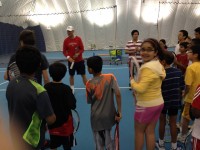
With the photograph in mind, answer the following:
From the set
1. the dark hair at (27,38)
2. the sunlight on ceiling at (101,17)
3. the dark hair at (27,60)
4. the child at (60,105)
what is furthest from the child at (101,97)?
the sunlight on ceiling at (101,17)

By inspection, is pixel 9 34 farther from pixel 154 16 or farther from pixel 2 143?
pixel 2 143

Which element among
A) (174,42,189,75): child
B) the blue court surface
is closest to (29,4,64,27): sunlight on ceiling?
the blue court surface

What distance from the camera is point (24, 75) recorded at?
6.97 feet

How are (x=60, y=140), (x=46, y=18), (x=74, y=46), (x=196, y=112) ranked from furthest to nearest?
1. (x=46, y=18)
2. (x=74, y=46)
3. (x=60, y=140)
4. (x=196, y=112)

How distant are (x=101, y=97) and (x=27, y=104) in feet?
3.38

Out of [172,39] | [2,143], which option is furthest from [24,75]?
[172,39]

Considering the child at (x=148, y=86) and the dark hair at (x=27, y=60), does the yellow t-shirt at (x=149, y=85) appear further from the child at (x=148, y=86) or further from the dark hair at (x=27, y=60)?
the dark hair at (x=27, y=60)

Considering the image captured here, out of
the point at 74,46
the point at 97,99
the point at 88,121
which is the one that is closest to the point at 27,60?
the point at 97,99

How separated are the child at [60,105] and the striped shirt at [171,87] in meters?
1.28

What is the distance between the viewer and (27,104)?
6.77 feet

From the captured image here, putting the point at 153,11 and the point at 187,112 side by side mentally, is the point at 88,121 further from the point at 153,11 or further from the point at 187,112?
the point at 153,11

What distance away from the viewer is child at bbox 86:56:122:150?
283cm

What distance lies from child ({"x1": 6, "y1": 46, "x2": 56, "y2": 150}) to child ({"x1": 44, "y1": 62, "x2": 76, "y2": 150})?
593mm

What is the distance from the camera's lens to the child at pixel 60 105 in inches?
108
